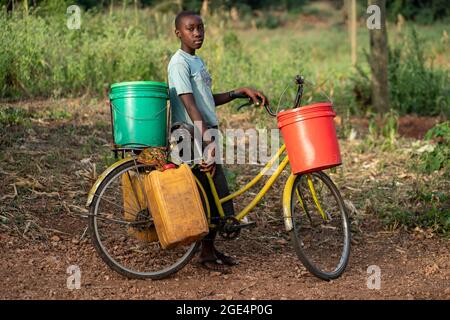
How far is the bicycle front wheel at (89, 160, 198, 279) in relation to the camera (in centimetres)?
432

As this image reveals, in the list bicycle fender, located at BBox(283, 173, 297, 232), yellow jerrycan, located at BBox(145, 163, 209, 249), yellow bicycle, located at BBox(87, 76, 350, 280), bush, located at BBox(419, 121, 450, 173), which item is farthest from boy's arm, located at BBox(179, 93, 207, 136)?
bush, located at BBox(419, 121, 450, 173)

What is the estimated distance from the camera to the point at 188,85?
436 centimetres

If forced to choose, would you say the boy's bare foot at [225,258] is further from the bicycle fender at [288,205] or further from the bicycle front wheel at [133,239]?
the bicycle fender at [288,205]

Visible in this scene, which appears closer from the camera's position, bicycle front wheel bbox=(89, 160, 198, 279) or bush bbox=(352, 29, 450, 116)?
bicycle front wheel bbox=(89, 160, 198, 279)

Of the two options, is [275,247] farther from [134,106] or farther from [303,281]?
[134,106]

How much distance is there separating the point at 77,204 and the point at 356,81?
442cm

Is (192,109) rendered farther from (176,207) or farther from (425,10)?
(425,10)

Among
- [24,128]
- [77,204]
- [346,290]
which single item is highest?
[24,128]

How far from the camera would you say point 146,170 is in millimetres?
4461

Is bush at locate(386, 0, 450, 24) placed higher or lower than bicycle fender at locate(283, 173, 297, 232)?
higher

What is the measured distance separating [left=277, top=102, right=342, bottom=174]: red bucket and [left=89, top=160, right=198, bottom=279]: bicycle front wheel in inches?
32.7

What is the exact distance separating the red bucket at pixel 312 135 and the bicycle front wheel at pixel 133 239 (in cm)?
83

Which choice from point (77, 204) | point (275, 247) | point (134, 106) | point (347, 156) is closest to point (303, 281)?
point (275, 247)

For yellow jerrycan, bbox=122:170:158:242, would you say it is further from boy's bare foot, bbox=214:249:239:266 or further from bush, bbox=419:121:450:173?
bush, bbox=419:121:450:173
